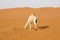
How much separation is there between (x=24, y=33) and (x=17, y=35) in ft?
1.59

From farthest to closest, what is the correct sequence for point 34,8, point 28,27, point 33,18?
point 34,8
point 28,27
point 33,18

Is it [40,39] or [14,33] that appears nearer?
[40,39]

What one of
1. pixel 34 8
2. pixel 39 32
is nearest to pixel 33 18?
pixel 39 32

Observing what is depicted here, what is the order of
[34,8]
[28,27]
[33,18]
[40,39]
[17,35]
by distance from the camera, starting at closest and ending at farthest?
[40,39]
[17,35]
[33,18]
[28,27]
[34,8]

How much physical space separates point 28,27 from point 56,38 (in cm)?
355

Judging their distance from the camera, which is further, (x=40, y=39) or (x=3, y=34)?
(x=3, y=34)

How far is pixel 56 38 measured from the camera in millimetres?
12039

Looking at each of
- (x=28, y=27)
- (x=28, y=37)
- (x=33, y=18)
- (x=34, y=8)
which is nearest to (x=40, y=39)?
(x=28, y=37)

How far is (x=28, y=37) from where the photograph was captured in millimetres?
12305

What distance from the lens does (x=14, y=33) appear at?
13.3 metres

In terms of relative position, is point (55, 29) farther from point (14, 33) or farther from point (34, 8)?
point (34, 8)

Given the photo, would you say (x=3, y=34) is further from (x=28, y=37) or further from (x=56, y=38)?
(x=56, y=38)

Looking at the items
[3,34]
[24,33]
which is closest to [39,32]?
[24,33]

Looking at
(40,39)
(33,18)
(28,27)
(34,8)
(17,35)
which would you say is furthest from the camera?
(34,8)
